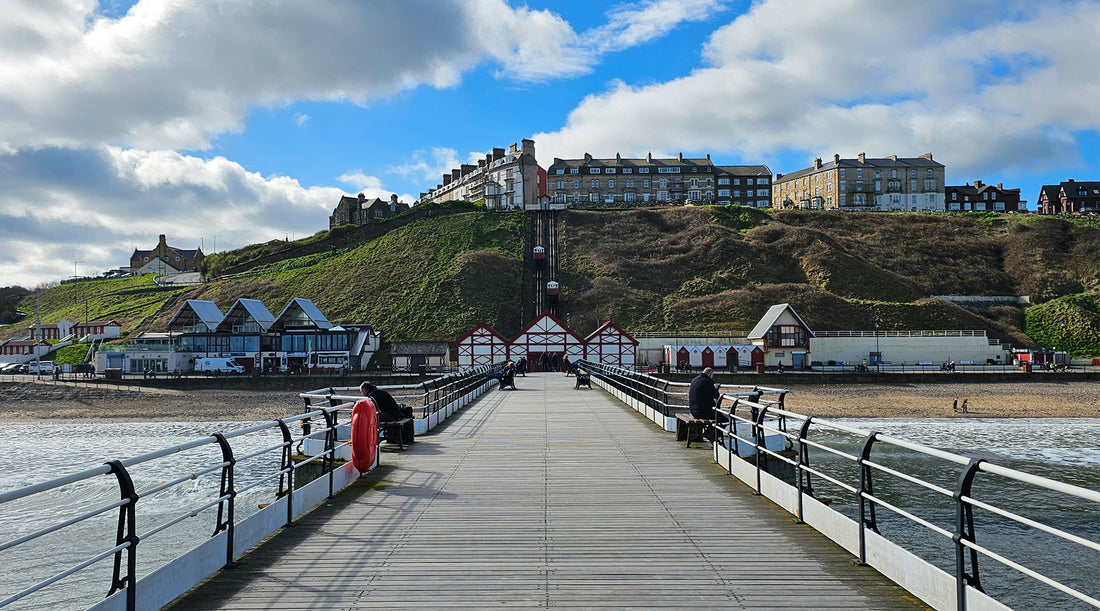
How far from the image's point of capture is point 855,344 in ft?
212

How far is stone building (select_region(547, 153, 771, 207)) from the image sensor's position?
122m

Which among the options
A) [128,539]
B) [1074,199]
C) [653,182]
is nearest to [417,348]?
[128,539]

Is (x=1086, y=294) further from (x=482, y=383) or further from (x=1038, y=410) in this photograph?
(x=482, y=383)

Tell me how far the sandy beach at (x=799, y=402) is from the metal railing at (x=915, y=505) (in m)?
15.7

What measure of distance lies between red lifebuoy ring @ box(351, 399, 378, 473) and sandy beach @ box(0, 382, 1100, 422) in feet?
104

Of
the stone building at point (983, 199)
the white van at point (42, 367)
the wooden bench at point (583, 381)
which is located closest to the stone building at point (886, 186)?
the stone building at point (983, 199)

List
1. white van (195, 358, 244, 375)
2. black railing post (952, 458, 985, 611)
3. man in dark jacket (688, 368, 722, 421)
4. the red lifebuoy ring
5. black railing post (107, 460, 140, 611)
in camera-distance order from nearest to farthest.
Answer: black railing post (952, 458, 985, 611), black railing post (107, 460, 140, 611), the red lifebuoy ring, man in dark jacket (688, 368, 722, 421), white van (195, 358, 244, 375)

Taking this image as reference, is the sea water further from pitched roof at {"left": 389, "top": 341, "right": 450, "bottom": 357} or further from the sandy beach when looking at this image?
pitched roof at {"left": 389, "top": 341, "right": 450, "bottom": 357}

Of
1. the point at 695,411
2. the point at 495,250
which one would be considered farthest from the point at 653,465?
the point at 495,250

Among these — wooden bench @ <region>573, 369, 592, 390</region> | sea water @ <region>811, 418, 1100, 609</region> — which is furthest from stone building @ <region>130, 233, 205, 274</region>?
sea water @ <region>811, 418, 1100, 609</region>

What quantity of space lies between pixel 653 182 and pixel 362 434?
386 feet

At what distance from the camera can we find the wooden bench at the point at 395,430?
44.5 ft

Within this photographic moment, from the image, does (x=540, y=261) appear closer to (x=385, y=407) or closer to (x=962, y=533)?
(x=385, y=407)

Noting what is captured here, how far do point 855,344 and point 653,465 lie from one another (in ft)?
191
